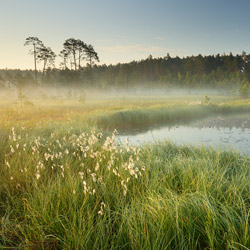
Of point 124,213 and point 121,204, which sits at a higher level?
point 124,213

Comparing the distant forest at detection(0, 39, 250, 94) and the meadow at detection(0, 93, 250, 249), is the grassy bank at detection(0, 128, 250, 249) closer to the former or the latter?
the meadow at detection(0, 93, 250, 249)

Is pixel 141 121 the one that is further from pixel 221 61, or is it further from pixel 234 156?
pixel 221 61

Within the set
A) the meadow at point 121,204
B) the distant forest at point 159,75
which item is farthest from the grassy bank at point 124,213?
the distant forest at point 159,75

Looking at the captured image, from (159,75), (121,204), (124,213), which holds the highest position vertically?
(159,75)

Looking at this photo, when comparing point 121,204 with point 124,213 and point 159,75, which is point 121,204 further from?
point 159,75

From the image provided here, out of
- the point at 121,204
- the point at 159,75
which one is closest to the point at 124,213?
the point at 121,204

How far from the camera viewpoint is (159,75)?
89.4 meters

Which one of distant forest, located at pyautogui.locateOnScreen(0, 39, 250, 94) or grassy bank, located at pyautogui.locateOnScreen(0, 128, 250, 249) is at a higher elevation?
distant forest, located at pyautogui.locateOnScreen(0, 39, 250, 94)

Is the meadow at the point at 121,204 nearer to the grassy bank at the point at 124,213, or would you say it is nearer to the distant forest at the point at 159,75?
the grassy bank at the point at 124,213

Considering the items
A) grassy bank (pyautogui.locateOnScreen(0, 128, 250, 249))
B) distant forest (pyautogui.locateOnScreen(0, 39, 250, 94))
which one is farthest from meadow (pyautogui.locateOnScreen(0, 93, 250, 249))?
distant forest (pyautogui.locateOnScreen(0, 39, 250, 94))

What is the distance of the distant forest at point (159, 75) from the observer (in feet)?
179

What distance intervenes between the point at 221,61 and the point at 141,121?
89.9 m

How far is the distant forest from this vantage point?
5447cm

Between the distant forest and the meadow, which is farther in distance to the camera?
the distant forest
